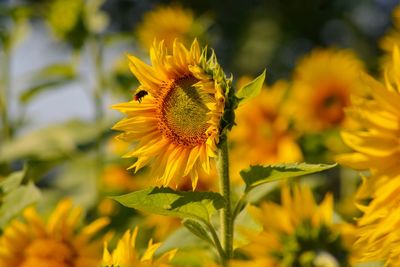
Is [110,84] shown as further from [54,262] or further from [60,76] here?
[54,262]

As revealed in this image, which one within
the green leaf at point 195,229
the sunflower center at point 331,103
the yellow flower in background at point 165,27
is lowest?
the green leaf at point 195,229

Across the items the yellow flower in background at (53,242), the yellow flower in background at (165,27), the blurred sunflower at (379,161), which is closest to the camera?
the blurred sunflower at (379,161)

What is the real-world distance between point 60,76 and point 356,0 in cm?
630

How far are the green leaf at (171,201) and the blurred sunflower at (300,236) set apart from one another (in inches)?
9.8

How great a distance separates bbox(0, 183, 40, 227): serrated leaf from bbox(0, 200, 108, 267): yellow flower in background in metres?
0.09

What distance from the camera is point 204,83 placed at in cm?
109

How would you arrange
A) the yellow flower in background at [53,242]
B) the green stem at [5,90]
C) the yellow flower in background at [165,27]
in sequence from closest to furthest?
the yellow flower in background at [53,242]
the green stem at [5,90]
the yellow flower in background at [165,27]

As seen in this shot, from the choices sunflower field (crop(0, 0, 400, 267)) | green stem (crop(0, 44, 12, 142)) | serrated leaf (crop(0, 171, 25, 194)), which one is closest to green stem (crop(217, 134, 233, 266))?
sunflower field (crop(0, 0, 400, 267))

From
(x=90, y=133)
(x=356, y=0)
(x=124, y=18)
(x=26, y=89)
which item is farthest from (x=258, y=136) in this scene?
(x=124, y=18)

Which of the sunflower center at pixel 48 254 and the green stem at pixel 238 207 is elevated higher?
the green stem at pixel 238 207

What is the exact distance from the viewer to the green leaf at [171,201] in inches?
40.4

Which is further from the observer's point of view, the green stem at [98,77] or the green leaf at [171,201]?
the green stem at [98,77]

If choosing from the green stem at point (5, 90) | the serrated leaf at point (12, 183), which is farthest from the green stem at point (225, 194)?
the green stem at point (5, 90)

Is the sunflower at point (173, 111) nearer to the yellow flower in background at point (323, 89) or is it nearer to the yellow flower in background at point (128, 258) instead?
the yellow flower in background at point (128, 258)
